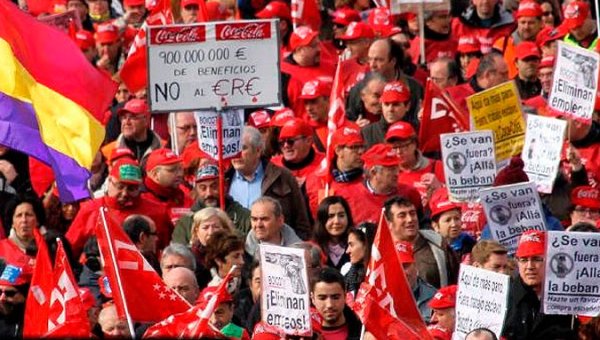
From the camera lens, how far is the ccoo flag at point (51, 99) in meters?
18.5

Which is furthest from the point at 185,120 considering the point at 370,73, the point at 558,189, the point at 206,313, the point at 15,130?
the point at 206,313

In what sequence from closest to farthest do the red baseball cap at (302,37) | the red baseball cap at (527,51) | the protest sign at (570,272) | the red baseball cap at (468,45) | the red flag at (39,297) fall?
1. the red flag at (39,297)
2. the protest sign at (570,272)
3. the red baseball cap at (527,51)
4. the red baseball cap at (302,37)
5. the red baseball cap at (468,45)

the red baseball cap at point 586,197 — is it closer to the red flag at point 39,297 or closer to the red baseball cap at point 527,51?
the red baseball cap at point 527,51

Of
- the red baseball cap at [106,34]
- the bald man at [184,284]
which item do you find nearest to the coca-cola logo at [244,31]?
the bald man at [184,284]

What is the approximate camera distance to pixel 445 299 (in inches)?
737

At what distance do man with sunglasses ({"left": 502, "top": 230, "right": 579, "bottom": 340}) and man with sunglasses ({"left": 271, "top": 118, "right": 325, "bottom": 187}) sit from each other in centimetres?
353

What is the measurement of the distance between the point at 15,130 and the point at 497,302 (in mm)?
3402

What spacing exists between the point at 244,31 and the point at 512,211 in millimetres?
2552

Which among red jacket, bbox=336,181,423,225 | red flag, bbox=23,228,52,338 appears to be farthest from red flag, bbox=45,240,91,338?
red jacket, bbox=336,181,423,225

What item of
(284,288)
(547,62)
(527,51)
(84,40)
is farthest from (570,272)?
(84,40)

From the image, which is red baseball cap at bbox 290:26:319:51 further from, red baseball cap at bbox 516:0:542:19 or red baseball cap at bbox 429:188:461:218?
red baseball cap at bbox 429:188:461:218

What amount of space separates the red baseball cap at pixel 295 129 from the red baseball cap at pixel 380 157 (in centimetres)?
90

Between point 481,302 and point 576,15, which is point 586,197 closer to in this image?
point 481,302

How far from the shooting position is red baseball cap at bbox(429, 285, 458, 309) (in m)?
18.7
